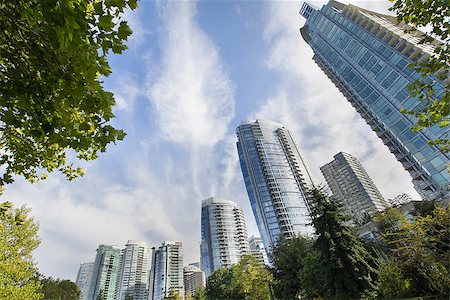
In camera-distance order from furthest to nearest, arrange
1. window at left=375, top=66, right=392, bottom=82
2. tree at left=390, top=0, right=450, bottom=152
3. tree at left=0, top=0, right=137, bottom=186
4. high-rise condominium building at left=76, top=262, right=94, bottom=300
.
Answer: high-rise condominium building at left=76, top=262, right=94, bottom=300
window at left=375, top=66, right=392, bottom=82
tree at left=390, top=0, right=450, bottom=152
tree at left=0, top=0, right=137, bottom=186

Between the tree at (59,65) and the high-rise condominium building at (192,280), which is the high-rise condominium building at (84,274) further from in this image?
the tree at (59,65)

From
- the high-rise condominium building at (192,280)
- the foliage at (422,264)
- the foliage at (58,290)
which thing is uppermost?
the high-rise condominium building at (192,280)

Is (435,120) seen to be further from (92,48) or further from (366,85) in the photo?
(366,85)

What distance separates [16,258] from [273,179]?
80095 mm

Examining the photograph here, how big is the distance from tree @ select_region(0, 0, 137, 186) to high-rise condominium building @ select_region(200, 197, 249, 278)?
4249 inches

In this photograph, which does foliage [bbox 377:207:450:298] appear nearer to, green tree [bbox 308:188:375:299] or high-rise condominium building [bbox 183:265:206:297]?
green tree [bbox 308:188:375:299]

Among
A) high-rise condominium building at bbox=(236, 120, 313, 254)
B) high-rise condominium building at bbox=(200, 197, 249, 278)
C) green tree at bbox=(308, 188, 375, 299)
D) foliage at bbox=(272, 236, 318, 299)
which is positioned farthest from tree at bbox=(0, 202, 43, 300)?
high-rise condominium building at bbox=(200, 197, 249, 278)

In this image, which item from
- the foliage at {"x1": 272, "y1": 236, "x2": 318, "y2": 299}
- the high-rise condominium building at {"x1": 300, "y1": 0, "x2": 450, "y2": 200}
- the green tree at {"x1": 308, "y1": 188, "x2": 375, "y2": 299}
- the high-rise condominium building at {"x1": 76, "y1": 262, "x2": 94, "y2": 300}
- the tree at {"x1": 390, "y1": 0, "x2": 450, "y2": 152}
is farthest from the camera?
the high-rise condominium building at {"x1": 76, "y1": 262, "x2": 94, "y2": 300}

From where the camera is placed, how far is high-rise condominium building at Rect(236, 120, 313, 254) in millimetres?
77062

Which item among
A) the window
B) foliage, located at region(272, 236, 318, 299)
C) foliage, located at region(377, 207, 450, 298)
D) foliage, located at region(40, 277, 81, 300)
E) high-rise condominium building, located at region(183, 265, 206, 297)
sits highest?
the window

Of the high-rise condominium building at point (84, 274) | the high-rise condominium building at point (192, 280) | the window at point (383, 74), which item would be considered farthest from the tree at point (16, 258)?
the high-rise condominium building at point (84, 274)

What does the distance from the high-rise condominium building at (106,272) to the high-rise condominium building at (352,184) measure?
5188 inches

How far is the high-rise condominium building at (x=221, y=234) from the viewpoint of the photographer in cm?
10644

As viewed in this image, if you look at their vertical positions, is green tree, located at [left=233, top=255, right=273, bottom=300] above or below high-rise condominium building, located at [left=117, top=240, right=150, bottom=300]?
below
